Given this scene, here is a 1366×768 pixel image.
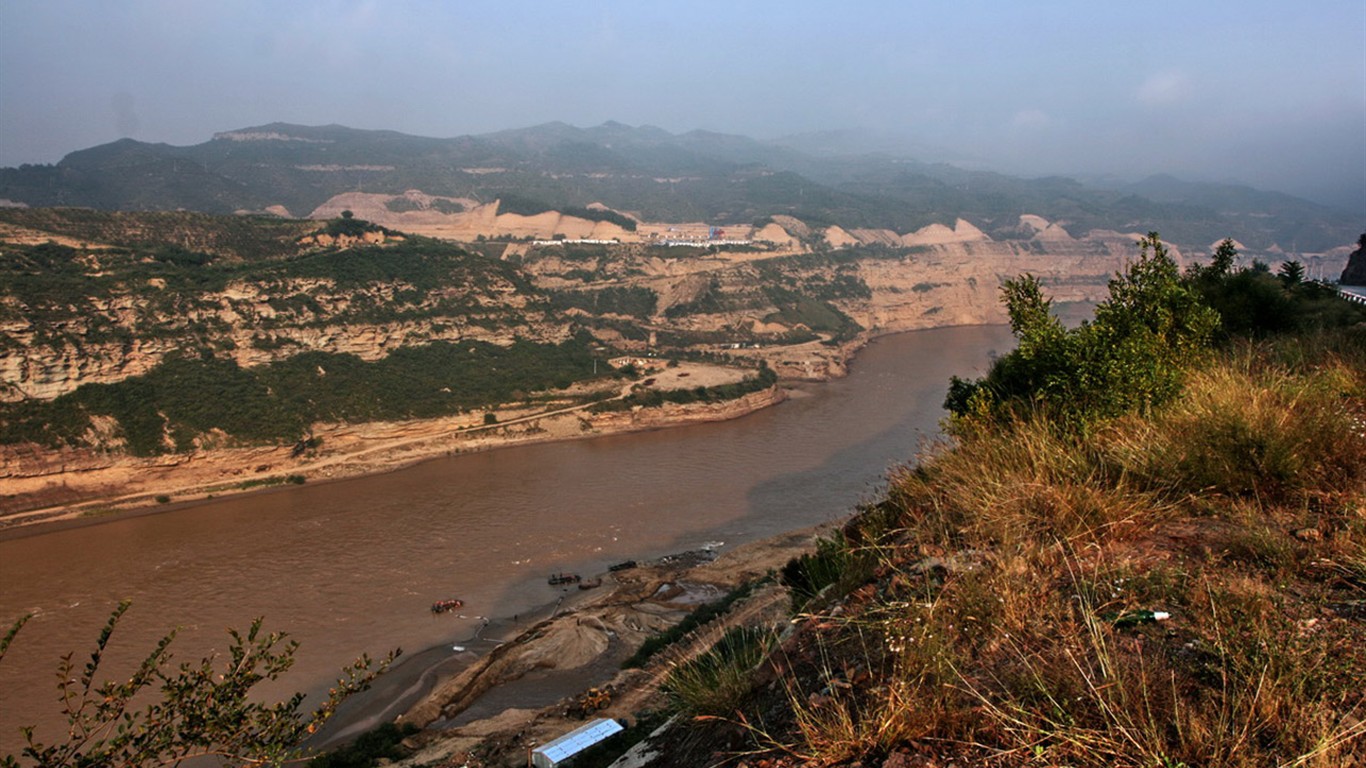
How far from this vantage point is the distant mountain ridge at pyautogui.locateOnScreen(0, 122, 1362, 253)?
299 ft

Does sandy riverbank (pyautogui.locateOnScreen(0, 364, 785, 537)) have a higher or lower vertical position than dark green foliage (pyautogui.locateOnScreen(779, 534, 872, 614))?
lower

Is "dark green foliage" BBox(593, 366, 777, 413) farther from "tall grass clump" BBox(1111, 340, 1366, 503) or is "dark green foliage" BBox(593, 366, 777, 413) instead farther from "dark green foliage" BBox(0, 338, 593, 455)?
"tall grass clump" BBox(1111, 340, 1366, 503)

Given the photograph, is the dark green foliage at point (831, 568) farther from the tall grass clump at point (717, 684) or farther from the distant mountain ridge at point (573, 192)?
the distant mountain ridge at point (573, 192)

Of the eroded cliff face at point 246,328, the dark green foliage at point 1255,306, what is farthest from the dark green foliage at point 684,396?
the dark green foliage at point 1255,306

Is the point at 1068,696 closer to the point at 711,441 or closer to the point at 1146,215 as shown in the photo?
the point at 711,441

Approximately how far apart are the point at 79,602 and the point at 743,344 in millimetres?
38728

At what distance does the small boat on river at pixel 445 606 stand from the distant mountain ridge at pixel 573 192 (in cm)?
6747

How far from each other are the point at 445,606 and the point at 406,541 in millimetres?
4704

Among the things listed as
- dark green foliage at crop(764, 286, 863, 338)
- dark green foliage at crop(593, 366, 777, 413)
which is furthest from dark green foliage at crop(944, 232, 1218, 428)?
dark green foliage at crop(764, 286, 863, 338)

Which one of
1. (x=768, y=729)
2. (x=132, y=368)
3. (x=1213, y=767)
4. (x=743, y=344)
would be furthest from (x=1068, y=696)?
(x=743, y=344)

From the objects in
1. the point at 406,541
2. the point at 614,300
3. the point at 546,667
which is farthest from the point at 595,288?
the point at 546,667

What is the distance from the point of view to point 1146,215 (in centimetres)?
10194

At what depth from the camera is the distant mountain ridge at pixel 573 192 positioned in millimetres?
91000

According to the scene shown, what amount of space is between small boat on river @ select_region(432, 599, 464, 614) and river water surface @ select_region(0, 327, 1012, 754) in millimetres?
218
